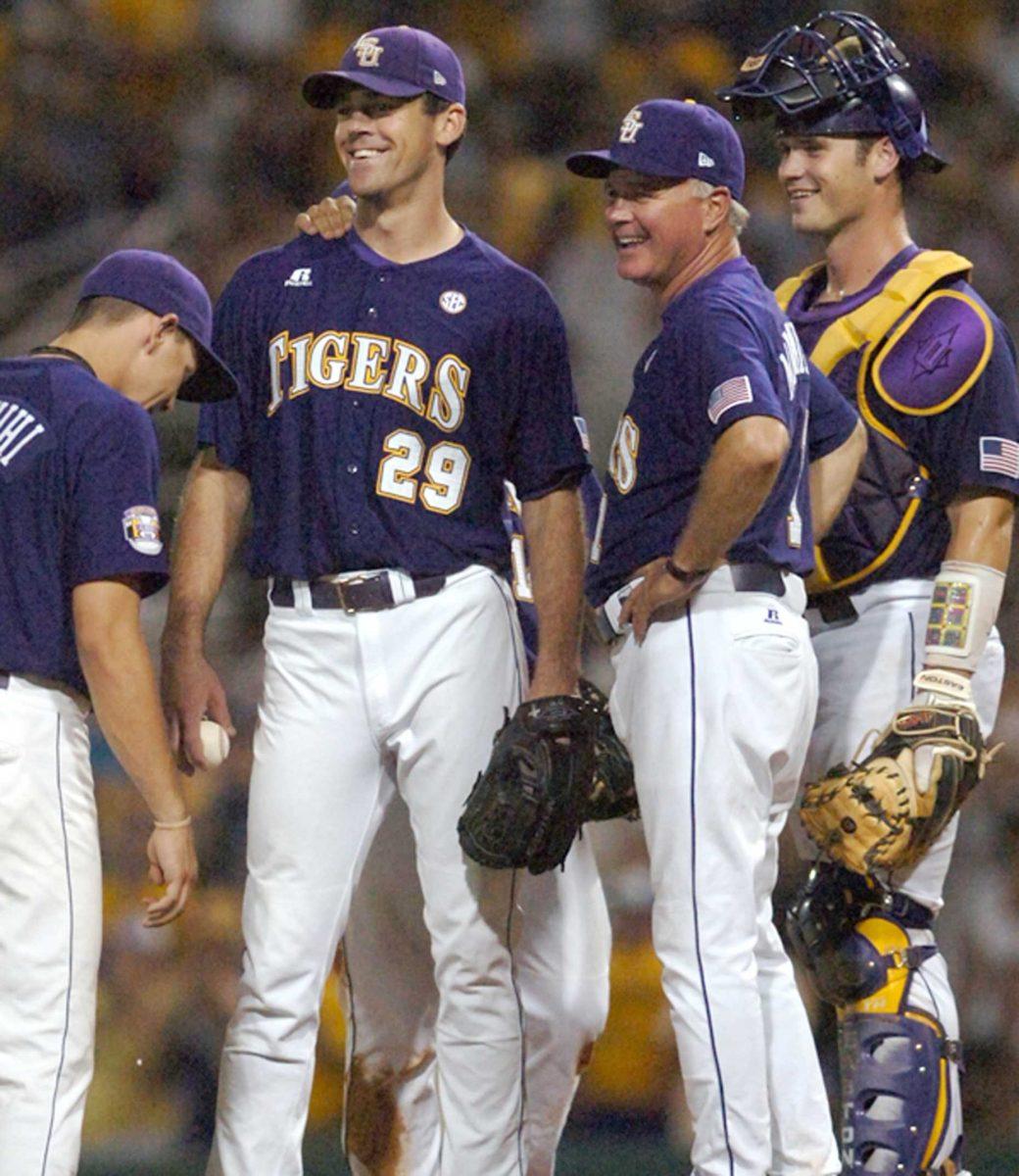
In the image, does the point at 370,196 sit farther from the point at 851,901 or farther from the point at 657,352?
the point at 851,901

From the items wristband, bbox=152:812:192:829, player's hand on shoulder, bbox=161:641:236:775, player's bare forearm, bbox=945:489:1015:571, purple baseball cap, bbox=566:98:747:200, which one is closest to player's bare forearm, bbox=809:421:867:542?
player's bare forearm, bbox=945:489:1015:571

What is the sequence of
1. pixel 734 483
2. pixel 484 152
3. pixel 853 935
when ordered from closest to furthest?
1. pixel 734 483
2. pixel 853 935
3. pixel 484 152

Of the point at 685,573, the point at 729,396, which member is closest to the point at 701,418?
the point at 729,396

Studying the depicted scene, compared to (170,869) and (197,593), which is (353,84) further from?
(170,869)

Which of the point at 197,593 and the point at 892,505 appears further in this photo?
the point at 892,505

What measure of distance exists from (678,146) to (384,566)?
2.49 feet

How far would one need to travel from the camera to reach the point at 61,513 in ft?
7.79

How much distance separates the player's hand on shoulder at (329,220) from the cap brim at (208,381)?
0.30 meters

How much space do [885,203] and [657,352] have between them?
1.99 ft

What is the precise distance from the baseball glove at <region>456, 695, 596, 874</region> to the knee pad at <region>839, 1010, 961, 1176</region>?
556 millimetres

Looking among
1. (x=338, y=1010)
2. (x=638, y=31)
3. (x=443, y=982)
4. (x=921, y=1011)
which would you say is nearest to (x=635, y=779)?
(x=443, y=982)

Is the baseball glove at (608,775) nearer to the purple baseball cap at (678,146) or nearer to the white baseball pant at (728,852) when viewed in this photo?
the white baseball pant at (728,852)

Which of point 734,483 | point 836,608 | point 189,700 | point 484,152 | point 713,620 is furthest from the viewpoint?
point 484,152

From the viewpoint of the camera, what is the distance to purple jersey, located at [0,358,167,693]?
2352 millimetres
